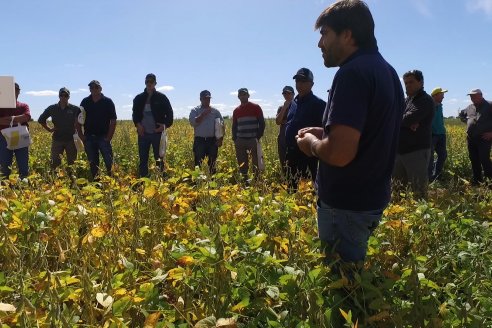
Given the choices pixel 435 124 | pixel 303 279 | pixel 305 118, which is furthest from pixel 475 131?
pixel 303 279

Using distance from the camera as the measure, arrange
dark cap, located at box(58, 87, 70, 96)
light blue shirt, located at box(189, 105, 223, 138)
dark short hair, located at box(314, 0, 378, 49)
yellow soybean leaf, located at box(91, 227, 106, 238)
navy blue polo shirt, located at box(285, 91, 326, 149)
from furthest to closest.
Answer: light blue shirt, located at box(189, 105, 223, 138) → dark cap, located at box(58, 87, 70, 96) → navy blue polo shirt, located at box(285, 91, 326, 149) → yellow soybean leaf, located at box(91, 227, 106, 238) → dark short hair, located at box(314, 0, 378, 49)

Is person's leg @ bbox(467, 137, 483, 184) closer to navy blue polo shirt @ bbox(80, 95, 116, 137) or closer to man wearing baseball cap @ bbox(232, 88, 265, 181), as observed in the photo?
man wearing baseball cap @ bbox(232, 88, 265, 181)

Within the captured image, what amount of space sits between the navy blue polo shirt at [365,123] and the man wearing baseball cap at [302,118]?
2.07 metres

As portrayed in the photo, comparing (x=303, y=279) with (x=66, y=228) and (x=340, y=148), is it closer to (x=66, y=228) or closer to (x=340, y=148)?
(x=340, y=148)

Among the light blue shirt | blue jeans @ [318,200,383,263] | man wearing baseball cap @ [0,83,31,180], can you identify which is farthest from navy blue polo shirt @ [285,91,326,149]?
man wearing baseball cap @ [0,83,31,180]

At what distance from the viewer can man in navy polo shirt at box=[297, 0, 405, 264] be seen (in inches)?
Result: 66.0

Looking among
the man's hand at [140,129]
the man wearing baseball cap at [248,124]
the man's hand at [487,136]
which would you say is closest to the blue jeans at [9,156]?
the man's hand at [140,129]

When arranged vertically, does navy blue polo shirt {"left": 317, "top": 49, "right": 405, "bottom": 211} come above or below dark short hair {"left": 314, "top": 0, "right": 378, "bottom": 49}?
below

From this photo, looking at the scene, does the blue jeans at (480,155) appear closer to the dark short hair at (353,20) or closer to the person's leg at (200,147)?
the person's leg at (200,147)

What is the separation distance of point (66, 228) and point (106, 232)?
0.34m

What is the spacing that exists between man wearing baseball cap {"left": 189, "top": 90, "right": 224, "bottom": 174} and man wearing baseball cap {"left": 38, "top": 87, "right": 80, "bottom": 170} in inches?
76.6

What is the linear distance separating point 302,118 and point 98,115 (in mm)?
3830

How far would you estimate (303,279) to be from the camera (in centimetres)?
175

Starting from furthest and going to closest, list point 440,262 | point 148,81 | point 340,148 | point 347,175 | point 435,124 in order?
point 435,124
point 148,81
point 440,262
point 347,175
point 340,148
